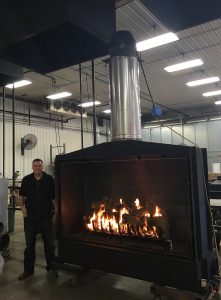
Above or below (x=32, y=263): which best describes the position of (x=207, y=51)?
above

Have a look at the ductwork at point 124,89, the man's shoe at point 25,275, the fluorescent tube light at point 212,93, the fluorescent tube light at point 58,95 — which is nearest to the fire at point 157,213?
the ductwork at point 124,89

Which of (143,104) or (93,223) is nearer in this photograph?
(93,223)

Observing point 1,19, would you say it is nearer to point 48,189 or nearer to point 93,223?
point 48,189

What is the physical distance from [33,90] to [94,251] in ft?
21.6

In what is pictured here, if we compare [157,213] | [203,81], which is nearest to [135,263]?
[157,213]

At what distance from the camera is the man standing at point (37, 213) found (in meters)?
3.33

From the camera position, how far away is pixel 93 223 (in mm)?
3293

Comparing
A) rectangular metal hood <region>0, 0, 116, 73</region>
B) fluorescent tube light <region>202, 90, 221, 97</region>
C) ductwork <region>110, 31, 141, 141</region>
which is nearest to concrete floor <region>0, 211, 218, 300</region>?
ductwork <region>110, 31, 141, 141</region>

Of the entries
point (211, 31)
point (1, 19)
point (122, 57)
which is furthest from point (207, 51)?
point (1, 19)

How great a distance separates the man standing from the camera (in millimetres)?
3330

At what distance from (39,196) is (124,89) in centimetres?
158

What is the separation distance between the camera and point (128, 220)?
3.05 meters

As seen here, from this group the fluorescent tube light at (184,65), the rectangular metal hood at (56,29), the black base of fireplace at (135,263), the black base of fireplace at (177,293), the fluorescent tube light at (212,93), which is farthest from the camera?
the fluorescent tube light at (212,93)

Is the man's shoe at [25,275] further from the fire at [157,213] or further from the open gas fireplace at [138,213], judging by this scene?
the fire at [157,213]
